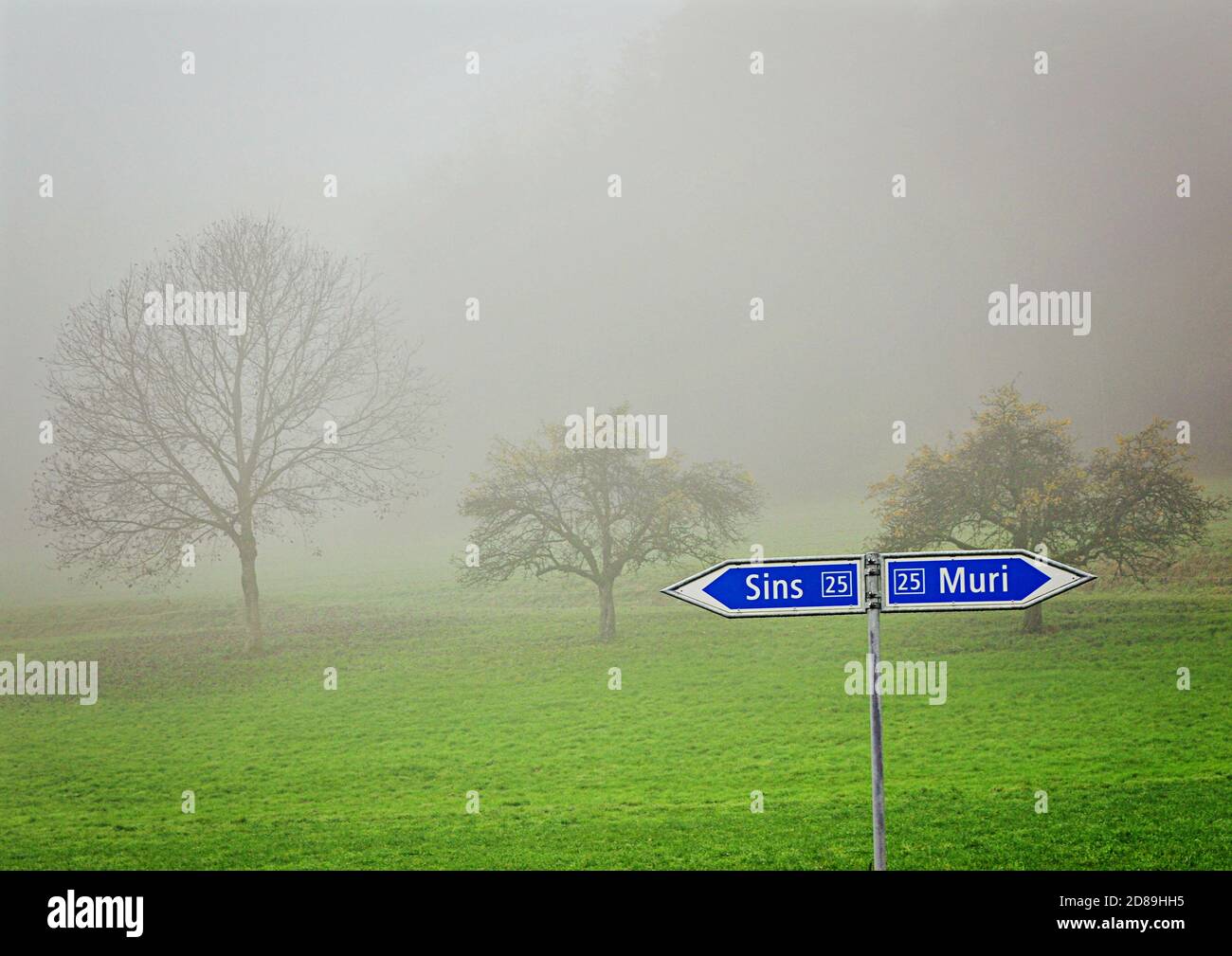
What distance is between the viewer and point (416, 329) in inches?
922

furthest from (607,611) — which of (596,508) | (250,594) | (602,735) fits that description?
(250,594)

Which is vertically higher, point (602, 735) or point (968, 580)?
point (968, 580)

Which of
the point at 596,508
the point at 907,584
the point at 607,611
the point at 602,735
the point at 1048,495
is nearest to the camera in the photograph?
the point at 907,584

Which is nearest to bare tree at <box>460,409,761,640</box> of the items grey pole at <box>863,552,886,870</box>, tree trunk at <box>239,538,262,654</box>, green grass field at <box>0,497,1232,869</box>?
green grass field at <box>0,497,1232,869</box>

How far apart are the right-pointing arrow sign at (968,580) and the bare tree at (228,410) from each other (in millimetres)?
18851

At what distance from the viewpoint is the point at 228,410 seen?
23.6 metres

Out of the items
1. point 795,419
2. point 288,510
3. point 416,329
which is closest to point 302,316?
point 416,329

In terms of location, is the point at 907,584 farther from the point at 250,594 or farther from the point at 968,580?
the point at 250,594

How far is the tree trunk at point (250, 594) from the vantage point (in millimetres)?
22688

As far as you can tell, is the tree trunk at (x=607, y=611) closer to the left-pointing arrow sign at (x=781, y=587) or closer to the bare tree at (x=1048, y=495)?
the bare tree at (x=1048, y=495)

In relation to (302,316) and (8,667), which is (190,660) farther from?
(302,316)

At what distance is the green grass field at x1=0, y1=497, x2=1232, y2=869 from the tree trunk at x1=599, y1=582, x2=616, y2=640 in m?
0.45

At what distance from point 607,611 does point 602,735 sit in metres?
3.97

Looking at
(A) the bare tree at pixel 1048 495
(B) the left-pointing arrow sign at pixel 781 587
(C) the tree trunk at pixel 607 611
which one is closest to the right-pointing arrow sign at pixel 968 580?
(B) the left-pointing arrow sign at pixel 781 587
